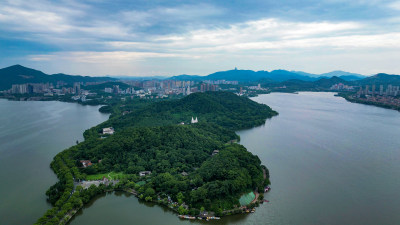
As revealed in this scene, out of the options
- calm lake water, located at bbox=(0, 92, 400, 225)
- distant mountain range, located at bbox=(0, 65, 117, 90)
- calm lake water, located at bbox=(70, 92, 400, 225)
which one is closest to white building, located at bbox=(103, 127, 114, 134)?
calm lake water, located at bbox=(0, 92, 400, 225)

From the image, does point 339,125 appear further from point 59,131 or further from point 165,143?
point 59,131

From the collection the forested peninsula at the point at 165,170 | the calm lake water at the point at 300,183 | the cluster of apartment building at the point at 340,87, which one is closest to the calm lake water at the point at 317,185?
the calm lake water at the point at 300,183

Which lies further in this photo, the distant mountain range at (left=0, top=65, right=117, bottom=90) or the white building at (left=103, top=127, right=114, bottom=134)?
the distant mountain range at (left=0, top=65, right=117, bottom=90)

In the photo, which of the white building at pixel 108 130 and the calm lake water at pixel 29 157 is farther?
the white building at pixel 108 130

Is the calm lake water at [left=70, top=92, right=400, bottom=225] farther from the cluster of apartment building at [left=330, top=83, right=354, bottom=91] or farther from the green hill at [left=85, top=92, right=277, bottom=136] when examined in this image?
the cluster of apartment building at [left=330, top=83, right=354, bottom=91]

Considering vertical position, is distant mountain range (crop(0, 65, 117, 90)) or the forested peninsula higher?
distant mountain range (crop(0, 65, 117, 90))

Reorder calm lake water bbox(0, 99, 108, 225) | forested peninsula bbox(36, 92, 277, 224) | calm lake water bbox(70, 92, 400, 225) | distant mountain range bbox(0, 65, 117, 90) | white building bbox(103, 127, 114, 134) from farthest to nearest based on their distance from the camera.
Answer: distant mountain range bbox(0, 65, 117, 90) → white building bbox(103, 127, 114, 134) → calm lake water bbox(0, 99, 108, 225) → forested peninsula bbox(36, 92, 277, 224) → calm lake water bbox(70, 92, 400, 225)

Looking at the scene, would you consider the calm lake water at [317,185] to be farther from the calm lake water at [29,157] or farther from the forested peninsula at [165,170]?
the calm lake water at [29,157]

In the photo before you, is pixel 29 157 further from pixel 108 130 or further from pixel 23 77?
pixel 23 77
